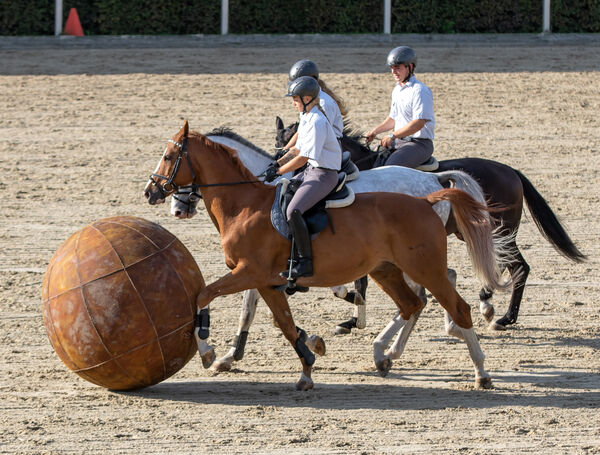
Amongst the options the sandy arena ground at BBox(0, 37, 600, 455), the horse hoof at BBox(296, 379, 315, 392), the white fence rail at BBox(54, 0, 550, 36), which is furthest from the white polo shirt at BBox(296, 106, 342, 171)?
the white fence rail at BBox(54, 0, 550, 36)

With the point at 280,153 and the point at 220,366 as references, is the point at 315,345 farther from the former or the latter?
the point at 280,153

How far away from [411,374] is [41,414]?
11.1ft

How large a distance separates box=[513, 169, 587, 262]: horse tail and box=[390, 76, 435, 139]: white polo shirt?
1206 mm

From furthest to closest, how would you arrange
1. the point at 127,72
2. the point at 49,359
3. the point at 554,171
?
the point at 127,72 < the point at 554,171 < the point at 49,359

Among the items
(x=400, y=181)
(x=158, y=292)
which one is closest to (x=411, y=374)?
(x=400, y=181)

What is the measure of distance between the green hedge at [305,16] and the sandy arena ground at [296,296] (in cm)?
72

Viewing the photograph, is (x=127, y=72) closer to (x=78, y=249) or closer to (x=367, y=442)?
(x=78, y=249)

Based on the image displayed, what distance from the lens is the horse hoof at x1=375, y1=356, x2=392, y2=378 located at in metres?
9.75

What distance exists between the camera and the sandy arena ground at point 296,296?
27.3 ft

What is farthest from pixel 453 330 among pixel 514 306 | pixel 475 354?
pixel 514 306

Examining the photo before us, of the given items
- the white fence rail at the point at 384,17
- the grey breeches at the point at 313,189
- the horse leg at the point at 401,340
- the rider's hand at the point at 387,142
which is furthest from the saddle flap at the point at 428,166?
the white fence rail at the point at 384,17

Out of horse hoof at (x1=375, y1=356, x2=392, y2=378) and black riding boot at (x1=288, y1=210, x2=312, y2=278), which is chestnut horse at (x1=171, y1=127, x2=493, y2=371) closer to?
horse hoof at (x1=375, y1=356, x2=392, y2=378)

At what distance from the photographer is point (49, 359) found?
10117 mm

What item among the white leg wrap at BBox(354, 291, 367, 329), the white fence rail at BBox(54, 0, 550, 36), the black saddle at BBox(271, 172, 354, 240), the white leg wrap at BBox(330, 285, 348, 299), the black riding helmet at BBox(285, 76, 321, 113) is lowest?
the white leg wrap at BBox(354, 291, 367, 329)
